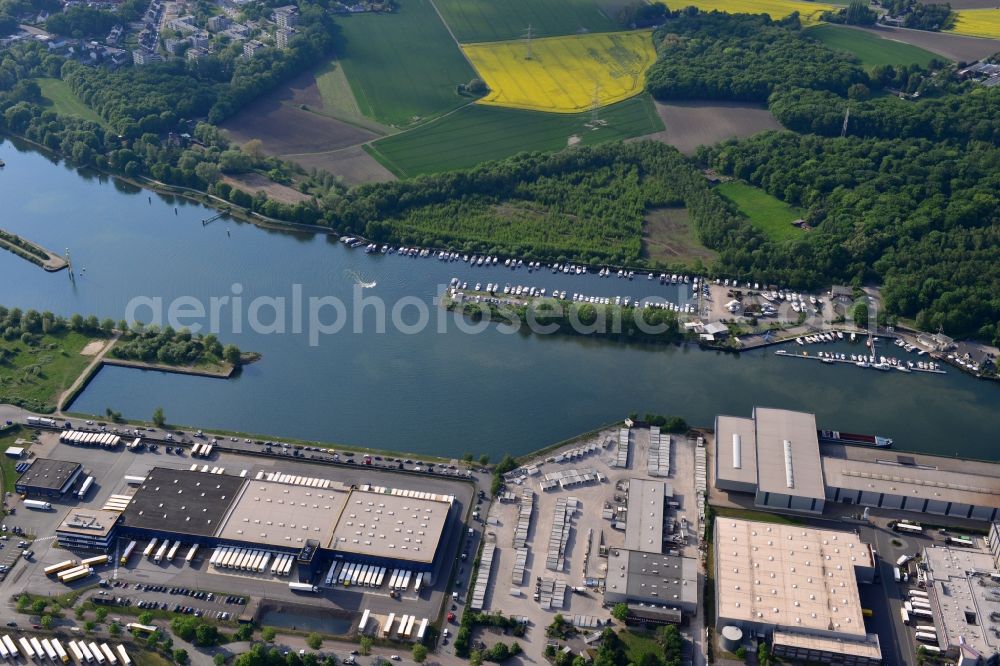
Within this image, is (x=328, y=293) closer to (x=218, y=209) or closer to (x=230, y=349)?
(x=230, y=349)

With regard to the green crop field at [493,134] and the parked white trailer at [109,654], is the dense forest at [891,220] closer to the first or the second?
the green crop field at [493,134]

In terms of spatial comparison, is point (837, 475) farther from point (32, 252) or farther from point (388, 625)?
point (32, 252)

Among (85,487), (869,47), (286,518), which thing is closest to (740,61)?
(869,47)

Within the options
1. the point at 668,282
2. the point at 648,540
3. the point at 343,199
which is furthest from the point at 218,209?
the point at 648,540

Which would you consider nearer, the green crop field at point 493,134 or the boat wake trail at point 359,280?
the boat wake trail at point 359,280

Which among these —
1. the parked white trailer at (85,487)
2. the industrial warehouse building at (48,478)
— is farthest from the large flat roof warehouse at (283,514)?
the industrial warehouse building at (48,478)
